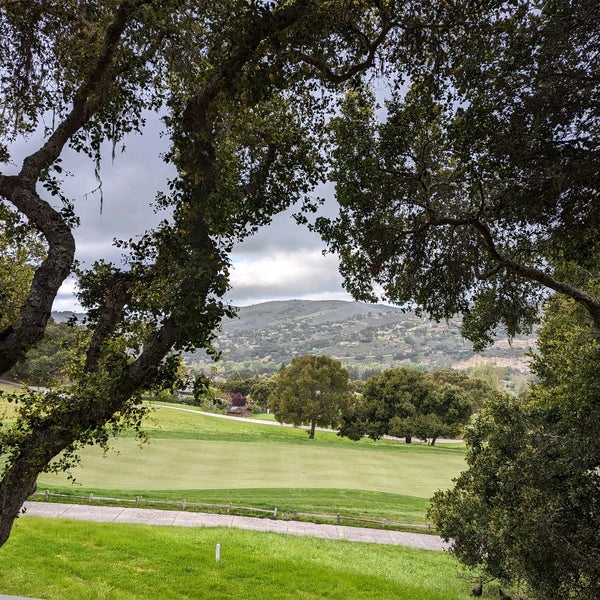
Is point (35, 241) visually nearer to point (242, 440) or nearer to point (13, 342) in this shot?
point (13, 342)

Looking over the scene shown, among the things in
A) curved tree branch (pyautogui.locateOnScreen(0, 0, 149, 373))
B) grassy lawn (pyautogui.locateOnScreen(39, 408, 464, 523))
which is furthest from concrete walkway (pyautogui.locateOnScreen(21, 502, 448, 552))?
curved tree branch (pyautogui.locateOnScreen(0, 0, 149, 373))

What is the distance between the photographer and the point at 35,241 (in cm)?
1115

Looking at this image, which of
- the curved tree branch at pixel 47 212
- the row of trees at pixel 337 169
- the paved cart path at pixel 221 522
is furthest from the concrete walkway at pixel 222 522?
the curved tree branch at pixel 47 212

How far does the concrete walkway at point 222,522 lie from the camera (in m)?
17.4

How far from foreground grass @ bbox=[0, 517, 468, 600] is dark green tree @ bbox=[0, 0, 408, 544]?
20.7ft

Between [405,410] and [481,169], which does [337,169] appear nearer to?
[481,169]

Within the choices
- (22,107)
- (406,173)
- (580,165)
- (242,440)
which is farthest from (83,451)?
(580,165)

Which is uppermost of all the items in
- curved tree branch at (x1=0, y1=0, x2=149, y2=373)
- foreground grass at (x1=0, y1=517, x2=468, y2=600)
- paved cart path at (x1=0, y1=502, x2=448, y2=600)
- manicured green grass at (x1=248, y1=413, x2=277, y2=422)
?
curved tree branch at (x1=0, y1=0, x2=149, y2=373)

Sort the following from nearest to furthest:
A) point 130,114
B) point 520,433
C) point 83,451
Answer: point 130,114, point 520,433, point 83,451

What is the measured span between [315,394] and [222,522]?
3071 cm

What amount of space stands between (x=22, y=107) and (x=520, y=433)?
9989 millimetres

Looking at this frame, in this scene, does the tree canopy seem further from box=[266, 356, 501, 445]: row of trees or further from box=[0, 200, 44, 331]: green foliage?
box=[266, 356, 501, 445]: row of trees

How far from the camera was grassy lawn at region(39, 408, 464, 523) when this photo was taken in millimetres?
21891

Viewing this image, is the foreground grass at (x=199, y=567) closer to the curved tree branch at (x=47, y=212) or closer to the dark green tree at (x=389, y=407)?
the curved tree branch at (x=47, y=212)
